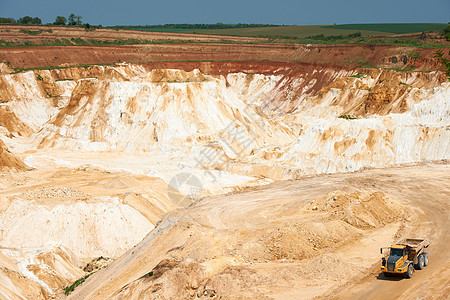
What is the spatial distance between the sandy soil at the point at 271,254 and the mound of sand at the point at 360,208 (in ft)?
0.59

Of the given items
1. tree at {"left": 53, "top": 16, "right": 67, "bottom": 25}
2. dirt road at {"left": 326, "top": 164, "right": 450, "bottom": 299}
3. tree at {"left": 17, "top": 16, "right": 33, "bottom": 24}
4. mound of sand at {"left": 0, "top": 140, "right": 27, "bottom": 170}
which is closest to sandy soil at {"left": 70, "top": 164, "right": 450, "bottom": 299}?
dirt road at {"left": 326, "top": 164, "right": 450, "bottom": 299}

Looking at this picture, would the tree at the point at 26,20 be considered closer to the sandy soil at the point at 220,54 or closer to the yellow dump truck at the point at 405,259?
the sandy soil at the point at 220,54

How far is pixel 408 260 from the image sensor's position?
17906mm

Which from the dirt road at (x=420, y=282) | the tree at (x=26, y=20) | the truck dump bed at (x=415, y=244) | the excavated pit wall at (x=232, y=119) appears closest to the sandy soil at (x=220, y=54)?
the excavated pit wall at (x=232, y=119)

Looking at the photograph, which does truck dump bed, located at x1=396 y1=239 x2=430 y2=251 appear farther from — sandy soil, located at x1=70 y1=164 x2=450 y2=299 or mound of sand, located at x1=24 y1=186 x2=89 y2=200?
mound of sand, located at x1=24 y1=186 x2=89 y2=200

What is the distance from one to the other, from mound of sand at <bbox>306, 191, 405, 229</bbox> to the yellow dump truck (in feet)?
16.2

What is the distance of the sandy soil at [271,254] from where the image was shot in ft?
57.1

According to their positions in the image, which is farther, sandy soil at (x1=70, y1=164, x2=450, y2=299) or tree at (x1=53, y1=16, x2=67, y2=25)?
tree at (x1=53, y1=16, x2=67, y2=25)

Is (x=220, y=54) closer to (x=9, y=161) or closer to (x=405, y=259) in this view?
(x=9, y=161)

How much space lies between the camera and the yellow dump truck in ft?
56.9

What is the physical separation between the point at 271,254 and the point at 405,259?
493 centimetres

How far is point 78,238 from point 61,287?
536cm

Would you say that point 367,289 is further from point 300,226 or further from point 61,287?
point 61,287

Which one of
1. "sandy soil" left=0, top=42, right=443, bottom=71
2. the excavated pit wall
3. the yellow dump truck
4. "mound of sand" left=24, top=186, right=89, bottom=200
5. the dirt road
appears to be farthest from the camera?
"sandy soil" left=0, top=42, right=443, bottom=71
